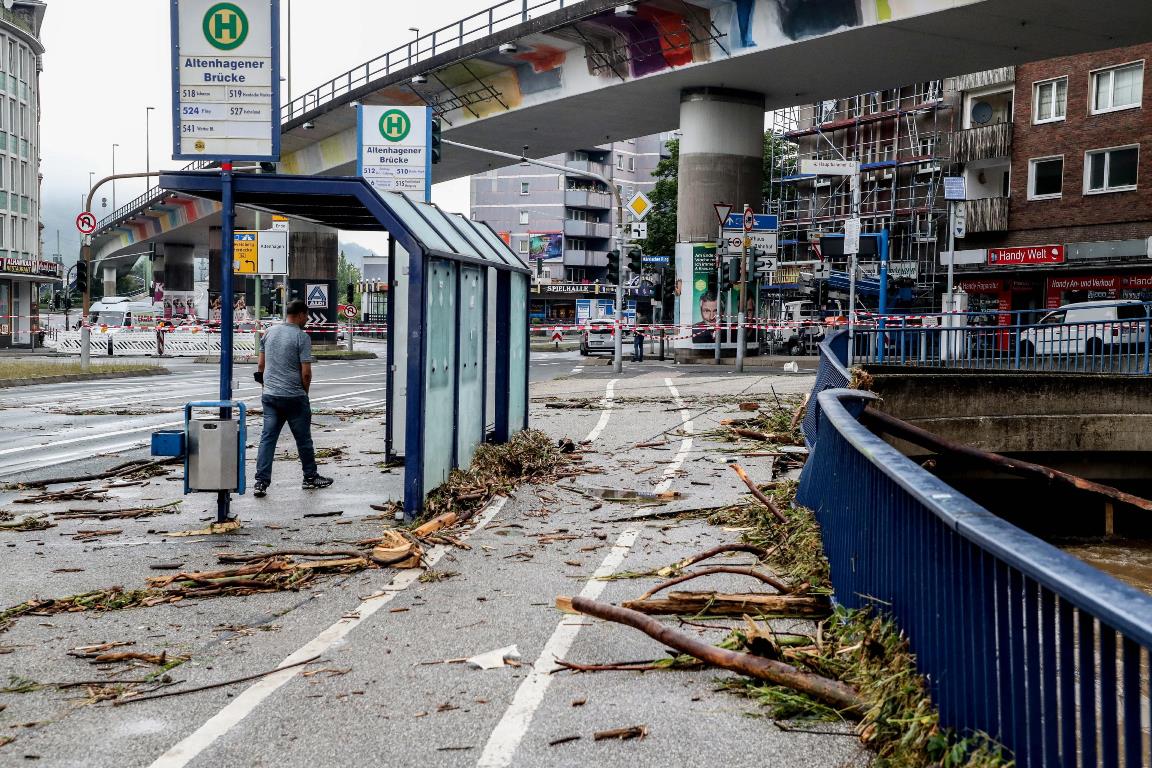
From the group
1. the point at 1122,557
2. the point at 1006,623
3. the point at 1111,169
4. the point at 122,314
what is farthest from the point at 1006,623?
the point at 122,314

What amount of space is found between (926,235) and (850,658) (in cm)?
5534

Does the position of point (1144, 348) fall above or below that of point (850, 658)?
above

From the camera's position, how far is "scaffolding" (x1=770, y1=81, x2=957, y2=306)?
56.4 m

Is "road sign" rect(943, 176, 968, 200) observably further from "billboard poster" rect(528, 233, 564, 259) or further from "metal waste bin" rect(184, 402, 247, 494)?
"billboard poster" rect(528, 233, 564, 259)

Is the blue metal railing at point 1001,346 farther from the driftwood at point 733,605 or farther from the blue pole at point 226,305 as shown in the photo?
the driftwood at point 733,605

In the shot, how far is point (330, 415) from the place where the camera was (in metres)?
19.7

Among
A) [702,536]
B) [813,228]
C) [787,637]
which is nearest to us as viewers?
[787,637]

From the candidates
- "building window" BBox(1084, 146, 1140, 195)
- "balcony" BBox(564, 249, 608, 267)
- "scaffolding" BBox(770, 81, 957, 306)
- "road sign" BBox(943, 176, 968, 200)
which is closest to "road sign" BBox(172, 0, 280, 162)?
"road sign" BBox(943, 176, 968, 200)

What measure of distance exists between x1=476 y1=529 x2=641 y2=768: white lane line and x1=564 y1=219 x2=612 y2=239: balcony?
10692 cm

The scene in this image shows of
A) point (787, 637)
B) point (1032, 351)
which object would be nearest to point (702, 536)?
point (787, 637)

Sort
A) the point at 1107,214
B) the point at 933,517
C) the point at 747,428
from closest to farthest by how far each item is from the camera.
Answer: the point at 933,517, the point at 747,428, the point at 1107,214

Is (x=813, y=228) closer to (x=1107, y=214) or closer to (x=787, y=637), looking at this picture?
(x=1107, y=214)

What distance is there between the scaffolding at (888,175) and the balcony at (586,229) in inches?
1759

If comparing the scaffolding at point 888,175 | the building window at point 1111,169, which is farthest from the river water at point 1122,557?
the scaffolding at point 888,175
